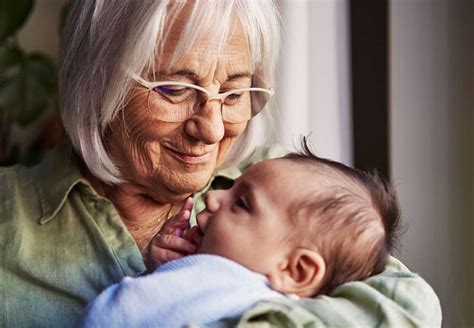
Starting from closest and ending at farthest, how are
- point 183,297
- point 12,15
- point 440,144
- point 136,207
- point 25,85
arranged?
point 183,297, point 136,207, point 440,144, point 12,15, point 25,85

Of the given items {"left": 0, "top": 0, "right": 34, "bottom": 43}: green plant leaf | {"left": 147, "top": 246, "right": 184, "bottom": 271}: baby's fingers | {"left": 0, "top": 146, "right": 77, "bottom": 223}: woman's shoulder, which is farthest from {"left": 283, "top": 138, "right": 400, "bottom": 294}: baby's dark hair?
{"left": 0, "top": 0, "right": 34, "bottom": 43}: green plant leaf

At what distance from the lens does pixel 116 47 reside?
1402 millimetres

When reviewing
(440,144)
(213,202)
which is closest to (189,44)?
(213,202)

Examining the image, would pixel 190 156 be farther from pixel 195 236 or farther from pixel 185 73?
pixel 195 236

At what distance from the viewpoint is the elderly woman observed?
136 cm

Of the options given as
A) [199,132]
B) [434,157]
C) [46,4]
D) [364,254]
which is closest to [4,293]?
[199,132]

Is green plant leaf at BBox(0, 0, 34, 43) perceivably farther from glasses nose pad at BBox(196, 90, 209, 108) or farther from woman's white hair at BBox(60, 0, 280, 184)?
glasses nose pad at BBox(196, 90, 209, 108)

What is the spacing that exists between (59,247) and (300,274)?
1.93 feet

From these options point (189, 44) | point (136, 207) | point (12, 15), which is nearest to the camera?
point (189, 44)

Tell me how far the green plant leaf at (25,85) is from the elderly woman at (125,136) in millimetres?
897

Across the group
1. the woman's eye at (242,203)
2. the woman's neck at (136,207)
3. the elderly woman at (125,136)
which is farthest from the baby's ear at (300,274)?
the woman's neck at (136,207)

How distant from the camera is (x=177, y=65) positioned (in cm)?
136

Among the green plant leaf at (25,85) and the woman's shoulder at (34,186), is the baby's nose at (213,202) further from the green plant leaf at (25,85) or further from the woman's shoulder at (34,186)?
the green plant leaf at (25,85)

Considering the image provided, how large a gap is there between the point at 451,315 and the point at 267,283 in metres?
0.52
